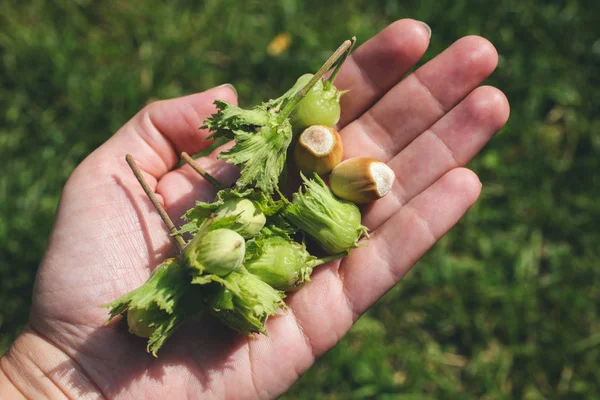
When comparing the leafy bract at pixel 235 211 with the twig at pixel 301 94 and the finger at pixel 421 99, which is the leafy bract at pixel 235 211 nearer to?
the twig at pixel 301 94

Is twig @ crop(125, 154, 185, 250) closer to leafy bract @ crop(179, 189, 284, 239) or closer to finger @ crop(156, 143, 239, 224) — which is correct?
leafy bract @ crop(179, 189, 284, 239)

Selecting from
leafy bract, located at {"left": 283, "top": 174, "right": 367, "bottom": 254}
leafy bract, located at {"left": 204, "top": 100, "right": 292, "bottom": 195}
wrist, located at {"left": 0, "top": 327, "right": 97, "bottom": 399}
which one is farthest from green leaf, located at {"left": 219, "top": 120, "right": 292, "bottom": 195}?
wrist, located at {"left": 0, "top": 327, "right": 97, "bottom": 399}

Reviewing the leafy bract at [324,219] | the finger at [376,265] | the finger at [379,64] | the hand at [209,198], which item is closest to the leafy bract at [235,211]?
the leafy bract at [324,219]

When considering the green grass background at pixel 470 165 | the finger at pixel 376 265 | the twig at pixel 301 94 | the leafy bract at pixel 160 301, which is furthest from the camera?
the green grass background at pixel 470 165

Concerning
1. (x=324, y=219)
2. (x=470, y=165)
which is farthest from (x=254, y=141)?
(x=470, y=165)

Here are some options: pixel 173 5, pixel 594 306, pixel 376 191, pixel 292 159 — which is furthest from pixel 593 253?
pixel 173 5

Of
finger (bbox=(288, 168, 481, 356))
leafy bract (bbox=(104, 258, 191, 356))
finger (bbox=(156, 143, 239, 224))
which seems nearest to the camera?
leafy bract (bbox=(104, 258, 191, 356))

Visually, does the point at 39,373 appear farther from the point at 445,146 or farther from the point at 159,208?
the point at 445,146
